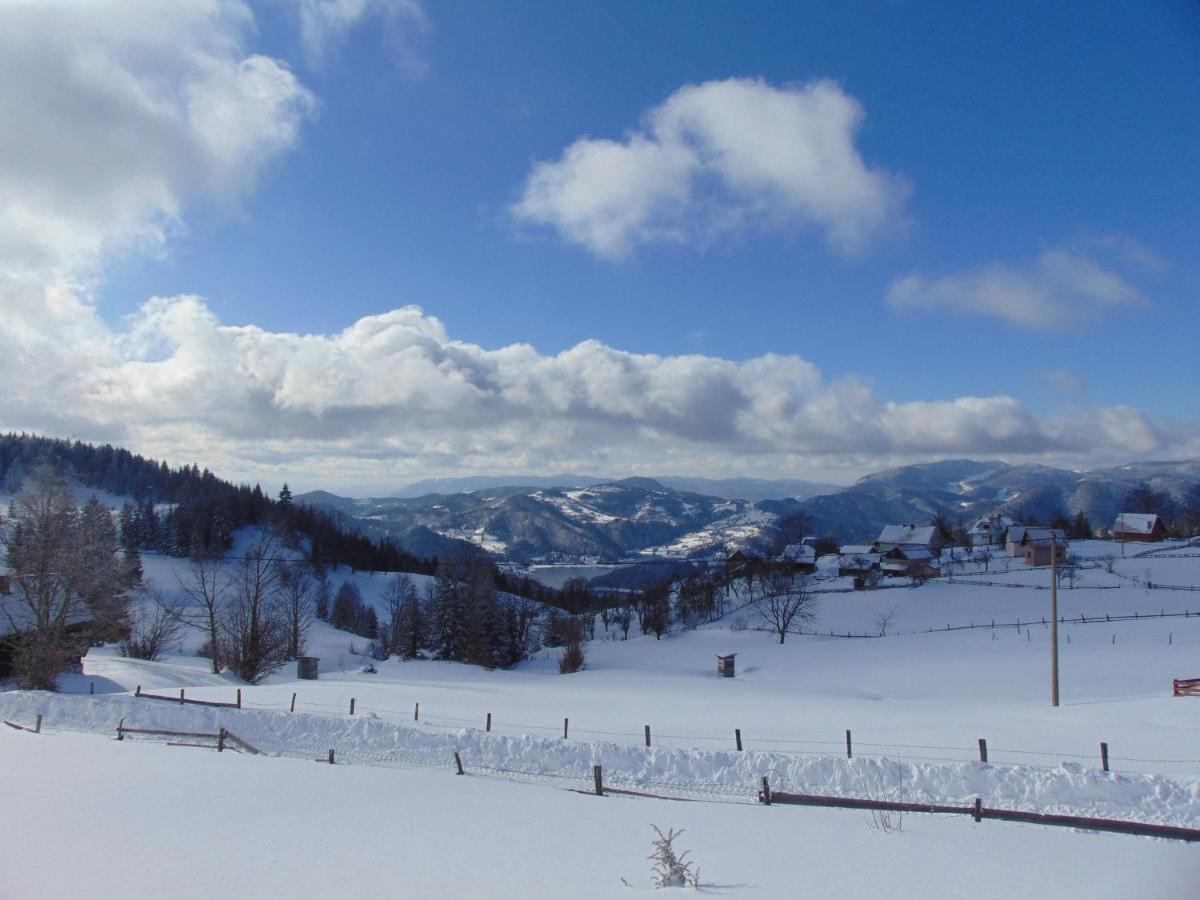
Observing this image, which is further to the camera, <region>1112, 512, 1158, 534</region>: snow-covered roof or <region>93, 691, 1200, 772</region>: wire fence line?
<region>1112, 512, 1158, 534</region>: snow-covered roof

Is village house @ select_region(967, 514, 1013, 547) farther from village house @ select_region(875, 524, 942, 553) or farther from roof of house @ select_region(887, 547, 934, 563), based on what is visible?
roof of house @ select_region(887, 547, 934, 563)

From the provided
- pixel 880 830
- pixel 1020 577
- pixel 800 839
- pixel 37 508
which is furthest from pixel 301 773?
pixel 1020 577

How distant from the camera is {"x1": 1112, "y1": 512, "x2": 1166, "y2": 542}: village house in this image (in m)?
123

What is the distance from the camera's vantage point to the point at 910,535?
5089 inches

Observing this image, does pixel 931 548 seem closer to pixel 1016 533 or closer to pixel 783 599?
pixel 1016 533

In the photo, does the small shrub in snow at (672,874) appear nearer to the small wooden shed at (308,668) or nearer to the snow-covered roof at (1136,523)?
the small wooden shed at (308,668)

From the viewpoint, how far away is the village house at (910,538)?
4906 inches

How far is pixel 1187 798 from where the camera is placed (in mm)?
14445

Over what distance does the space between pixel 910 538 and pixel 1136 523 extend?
4026cm

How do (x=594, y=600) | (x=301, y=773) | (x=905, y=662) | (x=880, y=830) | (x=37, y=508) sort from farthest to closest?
1. (x=594, y=600)
2. (x=905, y=662)
3. (x=37, y=508)
4. (x=301, y=773)
5. (x=880, y=830)

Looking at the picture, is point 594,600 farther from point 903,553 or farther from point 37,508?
point 37,508

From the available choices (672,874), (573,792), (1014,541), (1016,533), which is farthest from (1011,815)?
(1016,533)

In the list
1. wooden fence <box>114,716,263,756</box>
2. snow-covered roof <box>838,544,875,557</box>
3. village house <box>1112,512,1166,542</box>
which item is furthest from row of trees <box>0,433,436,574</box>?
village house <box>1112,512,1166,542</box>

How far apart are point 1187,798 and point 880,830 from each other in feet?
25.3
